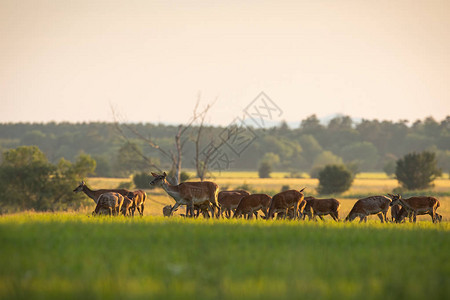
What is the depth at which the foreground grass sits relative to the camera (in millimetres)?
8609

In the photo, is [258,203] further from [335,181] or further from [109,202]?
[335,181]

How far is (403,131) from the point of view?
163375mm

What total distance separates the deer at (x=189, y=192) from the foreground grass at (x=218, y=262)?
425 centimetres

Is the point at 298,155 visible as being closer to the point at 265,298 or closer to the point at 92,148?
the point at 92,148

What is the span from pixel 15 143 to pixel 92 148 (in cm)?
1938

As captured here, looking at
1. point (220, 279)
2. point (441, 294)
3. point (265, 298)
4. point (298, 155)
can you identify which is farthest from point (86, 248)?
point (298, 155)

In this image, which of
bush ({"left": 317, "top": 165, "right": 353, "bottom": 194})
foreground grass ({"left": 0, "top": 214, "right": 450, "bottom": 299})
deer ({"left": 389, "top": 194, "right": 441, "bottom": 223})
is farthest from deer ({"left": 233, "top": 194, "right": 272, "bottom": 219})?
bush ({"left": 317, "top": 165, "right": 353, "bottom": 194})

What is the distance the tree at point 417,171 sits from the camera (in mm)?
56125

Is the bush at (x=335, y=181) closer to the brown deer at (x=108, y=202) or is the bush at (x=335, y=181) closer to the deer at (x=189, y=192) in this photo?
the deer at (x=189, y=192)

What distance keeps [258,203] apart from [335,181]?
36.1m

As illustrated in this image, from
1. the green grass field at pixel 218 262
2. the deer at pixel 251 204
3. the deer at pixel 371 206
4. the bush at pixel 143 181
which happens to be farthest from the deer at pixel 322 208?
the bush at pixel 143 181

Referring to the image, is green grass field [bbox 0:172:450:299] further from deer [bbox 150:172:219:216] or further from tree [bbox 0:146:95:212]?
tree [bbox 0:146:95:212]

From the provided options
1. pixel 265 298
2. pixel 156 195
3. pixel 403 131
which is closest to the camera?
pixel 265 298

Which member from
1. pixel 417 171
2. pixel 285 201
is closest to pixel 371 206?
pixel 285 201
